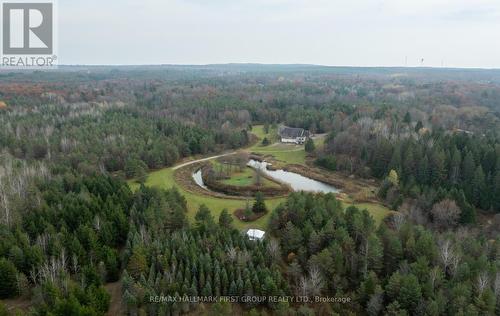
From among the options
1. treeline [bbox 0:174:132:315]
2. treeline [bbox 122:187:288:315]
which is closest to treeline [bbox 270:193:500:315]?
treeline [bbox 122:187:288:315]

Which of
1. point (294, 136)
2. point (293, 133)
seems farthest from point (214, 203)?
point (293, 133)

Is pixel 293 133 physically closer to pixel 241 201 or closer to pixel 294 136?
pixel 294 136

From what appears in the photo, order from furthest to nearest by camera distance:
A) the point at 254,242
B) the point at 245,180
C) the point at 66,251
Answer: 1. the point at 245,180
2. the point at 254,242
3. the point at 66,251

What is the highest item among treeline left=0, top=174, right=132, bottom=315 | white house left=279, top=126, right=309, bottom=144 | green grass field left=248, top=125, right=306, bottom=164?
white house left=279, top=126, right=309, bottom=144

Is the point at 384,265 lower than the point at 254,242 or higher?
lower

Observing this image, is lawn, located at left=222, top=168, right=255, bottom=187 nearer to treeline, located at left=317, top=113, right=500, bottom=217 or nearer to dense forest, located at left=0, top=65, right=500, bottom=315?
dense forest, located at left=0, top=65, right=500, bottom=315

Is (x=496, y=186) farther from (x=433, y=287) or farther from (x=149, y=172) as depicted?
(x=149, y=172)
